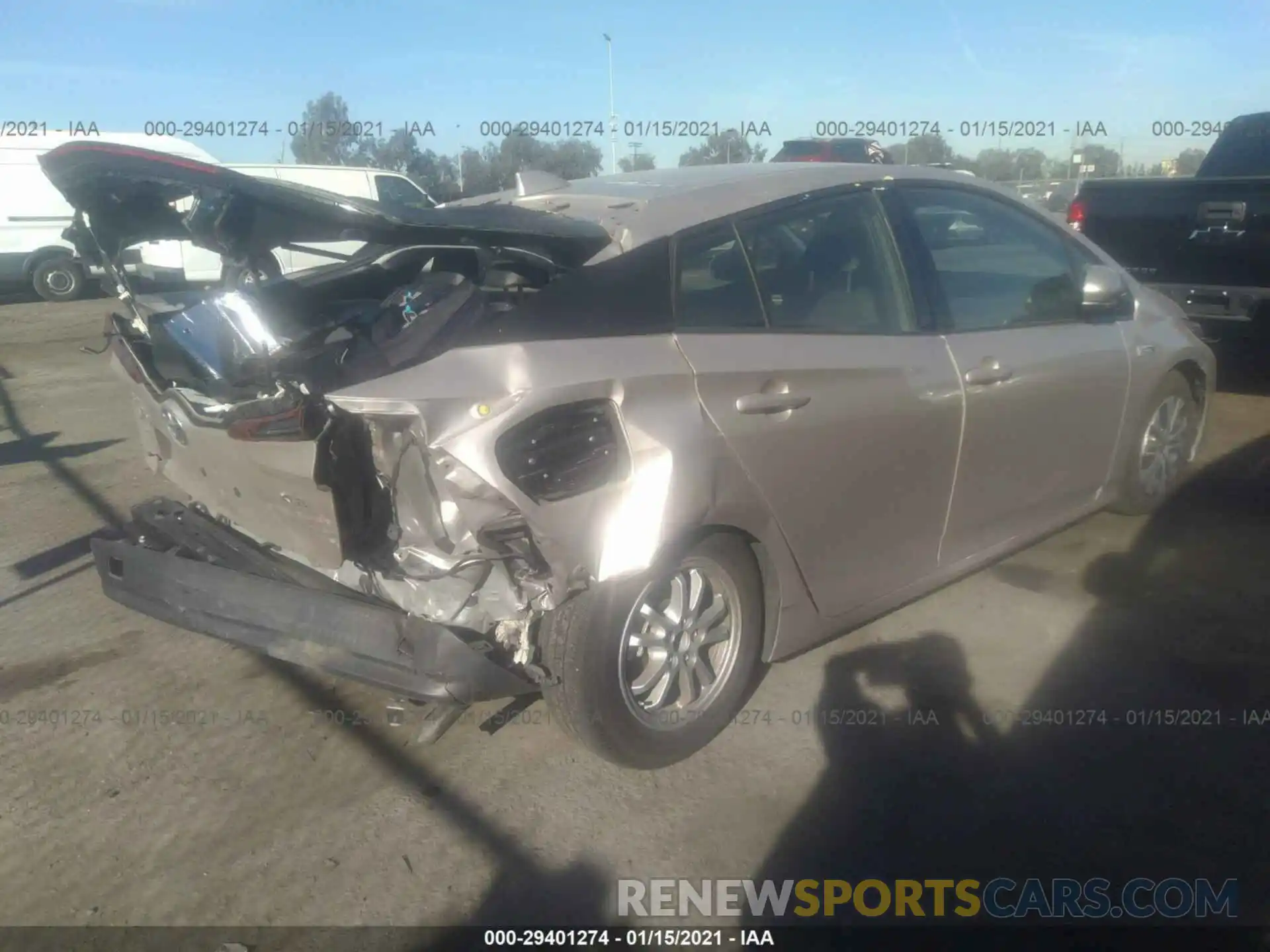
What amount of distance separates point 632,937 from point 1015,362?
101 inches

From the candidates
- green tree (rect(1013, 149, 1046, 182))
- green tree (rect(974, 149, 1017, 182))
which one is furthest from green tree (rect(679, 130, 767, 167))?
green tree (rect(1013, 149, 1046, 182))

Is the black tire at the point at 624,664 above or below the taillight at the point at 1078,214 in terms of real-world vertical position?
below

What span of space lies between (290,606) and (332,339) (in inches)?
32.1

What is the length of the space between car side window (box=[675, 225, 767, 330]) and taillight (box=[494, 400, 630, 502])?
0.45 m

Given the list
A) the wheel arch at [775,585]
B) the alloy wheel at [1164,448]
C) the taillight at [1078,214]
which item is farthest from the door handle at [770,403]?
the taillight at [1078,214]

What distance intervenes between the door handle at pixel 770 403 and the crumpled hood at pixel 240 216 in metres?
0.66

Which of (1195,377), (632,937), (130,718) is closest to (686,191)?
(632,937)

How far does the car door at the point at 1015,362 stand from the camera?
150 inches

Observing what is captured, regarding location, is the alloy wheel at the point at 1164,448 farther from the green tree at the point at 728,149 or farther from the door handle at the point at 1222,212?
the green tree at the point at 728,149

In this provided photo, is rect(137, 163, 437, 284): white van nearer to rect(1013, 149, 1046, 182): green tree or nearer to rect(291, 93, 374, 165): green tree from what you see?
rect(291, 93, 374, 165): green tree

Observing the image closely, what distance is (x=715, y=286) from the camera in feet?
10.5

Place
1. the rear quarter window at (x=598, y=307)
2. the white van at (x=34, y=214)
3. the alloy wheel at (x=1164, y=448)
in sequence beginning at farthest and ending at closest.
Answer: the white van at (x=34, y=214)
the alloy wheel at (x=1164, y=448)
the rear quarter window at (x=598, y=307)

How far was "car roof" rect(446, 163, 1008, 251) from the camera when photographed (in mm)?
3209

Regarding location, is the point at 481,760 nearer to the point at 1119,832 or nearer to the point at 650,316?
the point at 650,316
